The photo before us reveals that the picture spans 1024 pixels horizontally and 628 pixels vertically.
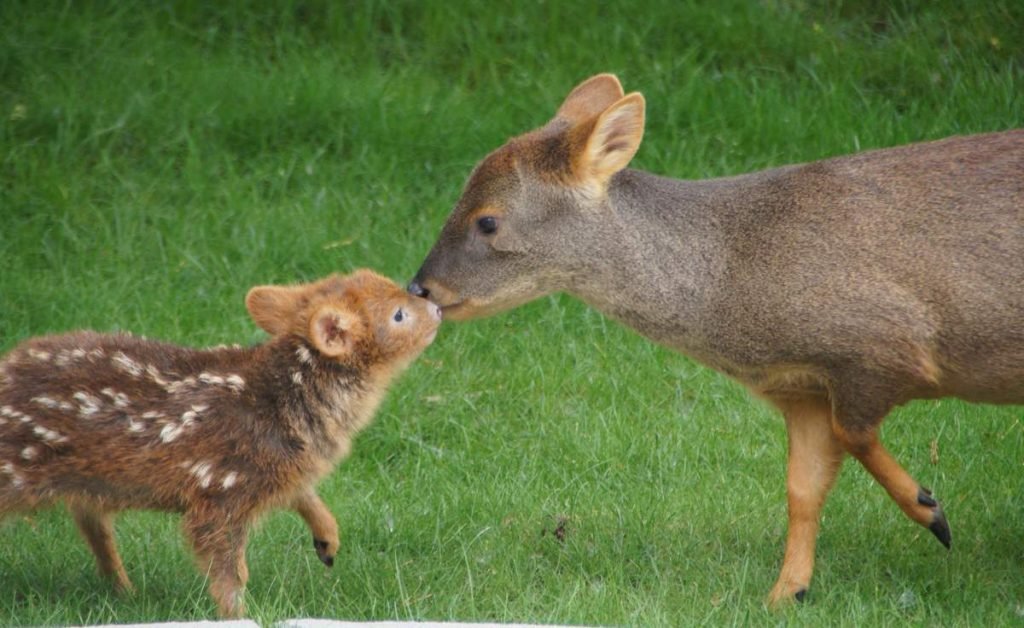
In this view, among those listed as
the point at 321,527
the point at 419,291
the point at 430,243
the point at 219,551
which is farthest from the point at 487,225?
the point at 430,243

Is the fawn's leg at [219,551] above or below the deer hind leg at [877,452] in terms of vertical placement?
above

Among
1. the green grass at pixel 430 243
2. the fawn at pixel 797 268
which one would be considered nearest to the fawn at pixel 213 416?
the green grass at pixel 430 243

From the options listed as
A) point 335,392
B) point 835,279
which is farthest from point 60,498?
point 835,279

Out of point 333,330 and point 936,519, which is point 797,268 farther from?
→ point 333,330

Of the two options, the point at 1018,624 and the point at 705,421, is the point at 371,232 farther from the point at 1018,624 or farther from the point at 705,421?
the point at 1018,624

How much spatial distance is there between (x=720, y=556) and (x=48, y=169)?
4.96m

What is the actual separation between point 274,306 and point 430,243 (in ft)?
9.87

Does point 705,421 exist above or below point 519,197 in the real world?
below

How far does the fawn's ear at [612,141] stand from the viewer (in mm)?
6680

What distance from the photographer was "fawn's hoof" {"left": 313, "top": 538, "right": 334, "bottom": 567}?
21.6 ft

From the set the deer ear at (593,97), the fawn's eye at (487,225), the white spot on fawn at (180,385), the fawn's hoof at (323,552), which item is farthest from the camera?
the deer ear at (593,97)

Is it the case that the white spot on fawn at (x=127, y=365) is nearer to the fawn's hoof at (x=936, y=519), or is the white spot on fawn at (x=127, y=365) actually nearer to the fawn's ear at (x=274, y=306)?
the fawn's ear at (x=274, y=306)

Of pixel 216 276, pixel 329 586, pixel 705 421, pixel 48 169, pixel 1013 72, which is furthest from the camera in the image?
pixel 1013 72

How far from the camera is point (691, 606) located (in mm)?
6395
